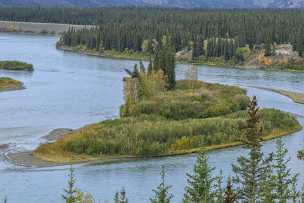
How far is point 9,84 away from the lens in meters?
140

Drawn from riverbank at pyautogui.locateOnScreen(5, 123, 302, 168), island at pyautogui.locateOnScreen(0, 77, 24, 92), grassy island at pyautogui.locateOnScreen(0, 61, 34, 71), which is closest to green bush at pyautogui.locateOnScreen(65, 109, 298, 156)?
riverbank at pyautogui.locateOnScreen(5, 123, 302, 168)

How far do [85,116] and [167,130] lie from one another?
21.8 meters

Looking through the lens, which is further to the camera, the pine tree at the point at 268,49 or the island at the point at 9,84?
the pine tree at the point at 268,49

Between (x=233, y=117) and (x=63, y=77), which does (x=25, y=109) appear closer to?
(x=233, y=117)

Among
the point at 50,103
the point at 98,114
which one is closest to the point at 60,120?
the point at 98,114

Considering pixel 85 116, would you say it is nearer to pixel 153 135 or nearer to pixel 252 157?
pixel 153 135

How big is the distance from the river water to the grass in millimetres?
2838

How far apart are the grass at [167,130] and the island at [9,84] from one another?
123 ft

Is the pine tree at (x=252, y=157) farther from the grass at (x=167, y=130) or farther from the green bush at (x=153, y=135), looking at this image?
the green bush at (x=153, y=135)

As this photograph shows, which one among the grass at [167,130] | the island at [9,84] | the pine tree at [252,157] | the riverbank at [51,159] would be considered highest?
the pine tree at [252,157]

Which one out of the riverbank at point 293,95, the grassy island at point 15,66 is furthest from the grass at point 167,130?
the grassy island at point 15,66

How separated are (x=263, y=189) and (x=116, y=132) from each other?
50.4 metres

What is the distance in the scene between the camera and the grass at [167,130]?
82.4 m

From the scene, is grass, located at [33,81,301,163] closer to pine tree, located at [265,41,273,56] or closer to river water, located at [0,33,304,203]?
river water, located at [0,33,304,203]
